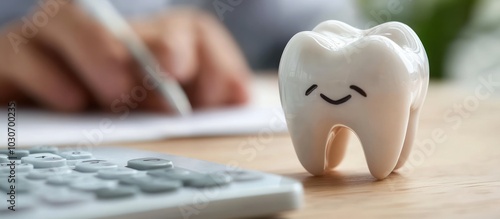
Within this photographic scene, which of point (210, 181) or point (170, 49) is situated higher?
point (170, 49)

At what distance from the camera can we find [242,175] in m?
0.29

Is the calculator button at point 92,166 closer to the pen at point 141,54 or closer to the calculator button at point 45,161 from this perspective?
the calculator button at point 45,161

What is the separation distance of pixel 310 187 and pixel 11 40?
63 cm

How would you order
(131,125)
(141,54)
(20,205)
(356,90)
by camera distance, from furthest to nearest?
(141,54) → (131,125) → (356,90) → (20,205)

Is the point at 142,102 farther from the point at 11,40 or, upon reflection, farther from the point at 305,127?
the point at 305,127

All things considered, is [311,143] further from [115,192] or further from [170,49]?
[170,49]

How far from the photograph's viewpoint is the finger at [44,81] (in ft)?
2.58

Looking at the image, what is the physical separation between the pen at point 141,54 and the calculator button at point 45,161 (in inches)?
14.8

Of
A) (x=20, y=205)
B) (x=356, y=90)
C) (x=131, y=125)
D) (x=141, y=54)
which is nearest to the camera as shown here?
(x=20, y=205)

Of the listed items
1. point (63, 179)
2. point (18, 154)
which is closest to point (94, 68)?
point (18, 154)

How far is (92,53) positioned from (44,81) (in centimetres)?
7

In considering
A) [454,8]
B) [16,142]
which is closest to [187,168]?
[16,142]

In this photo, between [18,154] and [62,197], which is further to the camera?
[18,154]

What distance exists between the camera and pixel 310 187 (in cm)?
35
